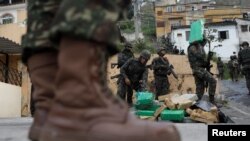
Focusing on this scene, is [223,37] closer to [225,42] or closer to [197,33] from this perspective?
[225,42]

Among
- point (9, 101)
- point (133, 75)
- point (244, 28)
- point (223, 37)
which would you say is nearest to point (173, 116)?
point (133, 75)

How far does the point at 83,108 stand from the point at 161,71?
9863mm

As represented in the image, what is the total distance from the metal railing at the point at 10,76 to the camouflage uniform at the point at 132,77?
3.99 metres

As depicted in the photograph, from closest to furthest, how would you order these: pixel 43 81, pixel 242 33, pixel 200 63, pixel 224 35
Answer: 1. pixel 43 81
2. pixel 200 63
3. pixel 224 35
4. pixel 242 33

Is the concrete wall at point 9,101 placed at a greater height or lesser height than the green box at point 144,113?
lesser

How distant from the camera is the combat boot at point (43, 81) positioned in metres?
1.18

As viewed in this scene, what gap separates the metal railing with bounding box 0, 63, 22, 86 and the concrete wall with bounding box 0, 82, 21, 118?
1.01 m

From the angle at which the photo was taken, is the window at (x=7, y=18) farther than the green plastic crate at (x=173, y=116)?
Yes

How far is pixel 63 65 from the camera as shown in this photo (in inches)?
39.6

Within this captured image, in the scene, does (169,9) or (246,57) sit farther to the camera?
(169,9)

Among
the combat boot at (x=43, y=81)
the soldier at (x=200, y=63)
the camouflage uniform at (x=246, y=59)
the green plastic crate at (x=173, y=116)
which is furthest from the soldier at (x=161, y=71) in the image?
the combat boot at (x=43, y=81)

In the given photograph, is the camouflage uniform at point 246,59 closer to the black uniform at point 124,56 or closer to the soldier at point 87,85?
the black uniform at point 124,56

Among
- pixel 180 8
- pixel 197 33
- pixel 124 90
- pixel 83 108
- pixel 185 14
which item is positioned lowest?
pixel 124 90

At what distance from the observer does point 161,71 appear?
10.8 m
